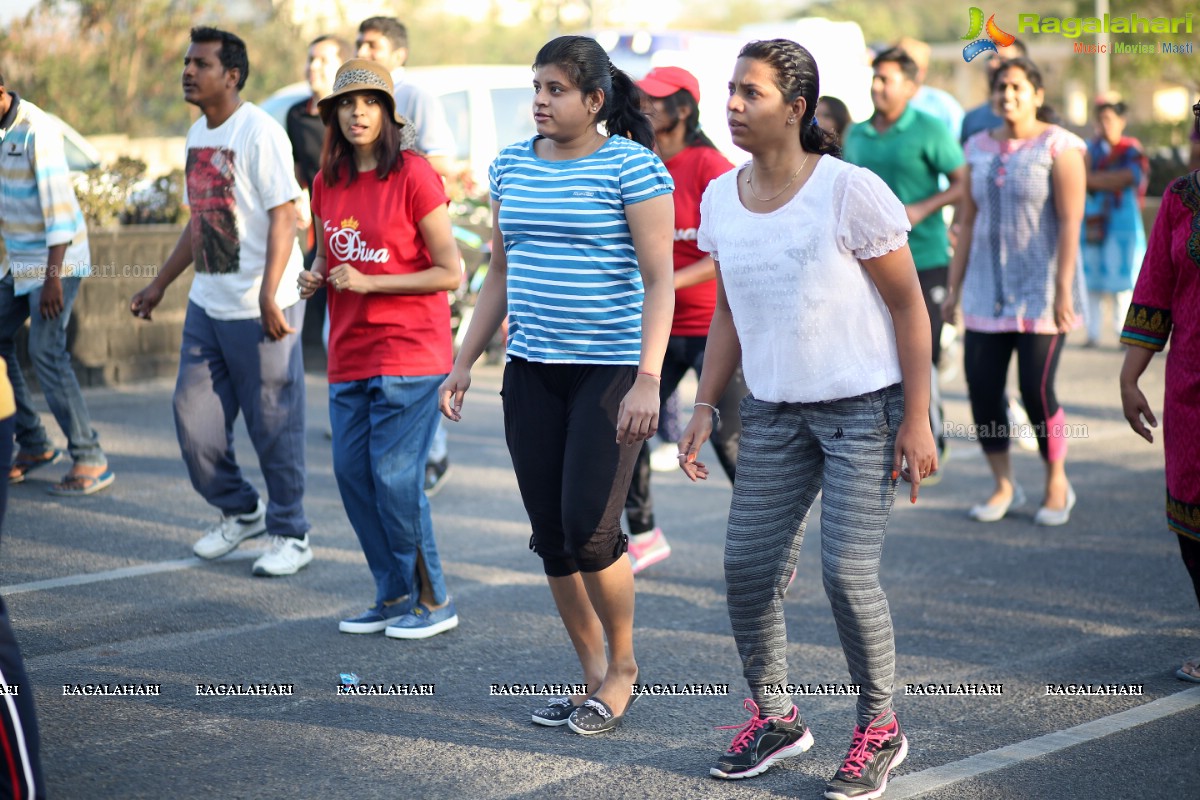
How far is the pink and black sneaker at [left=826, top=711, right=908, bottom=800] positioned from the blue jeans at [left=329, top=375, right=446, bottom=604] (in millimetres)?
1966

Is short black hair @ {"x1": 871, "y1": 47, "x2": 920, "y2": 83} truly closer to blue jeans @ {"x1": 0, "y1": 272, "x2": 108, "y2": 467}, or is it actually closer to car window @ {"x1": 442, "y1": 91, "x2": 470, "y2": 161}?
blue jeans @ {"x1": 0, "y1": 272, "x2": 108, "y2": 467}

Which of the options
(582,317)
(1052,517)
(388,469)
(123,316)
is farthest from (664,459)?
(123,316)

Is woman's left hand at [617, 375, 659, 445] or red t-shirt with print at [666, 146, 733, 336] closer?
woman's left hand at [617, 375, 659, 445]

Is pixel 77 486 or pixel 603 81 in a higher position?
pixel 603 81

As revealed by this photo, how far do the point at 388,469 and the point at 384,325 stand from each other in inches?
20.6

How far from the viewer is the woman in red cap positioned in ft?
19.0

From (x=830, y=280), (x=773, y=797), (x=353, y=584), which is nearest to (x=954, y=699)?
(x=773, y=797)

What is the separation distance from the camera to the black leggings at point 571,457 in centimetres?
410

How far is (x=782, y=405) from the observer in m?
3.83

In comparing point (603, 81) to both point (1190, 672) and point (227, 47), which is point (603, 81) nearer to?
point (227, 47)

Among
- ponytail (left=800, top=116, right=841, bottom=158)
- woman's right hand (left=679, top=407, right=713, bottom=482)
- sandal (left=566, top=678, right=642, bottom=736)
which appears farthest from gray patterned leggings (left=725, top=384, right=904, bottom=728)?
ponytail (left=800, top=116, right=841, bottom=158)

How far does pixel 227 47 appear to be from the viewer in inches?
235

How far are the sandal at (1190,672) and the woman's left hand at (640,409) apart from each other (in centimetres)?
211

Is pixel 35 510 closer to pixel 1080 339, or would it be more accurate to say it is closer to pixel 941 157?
pixel 941 157
